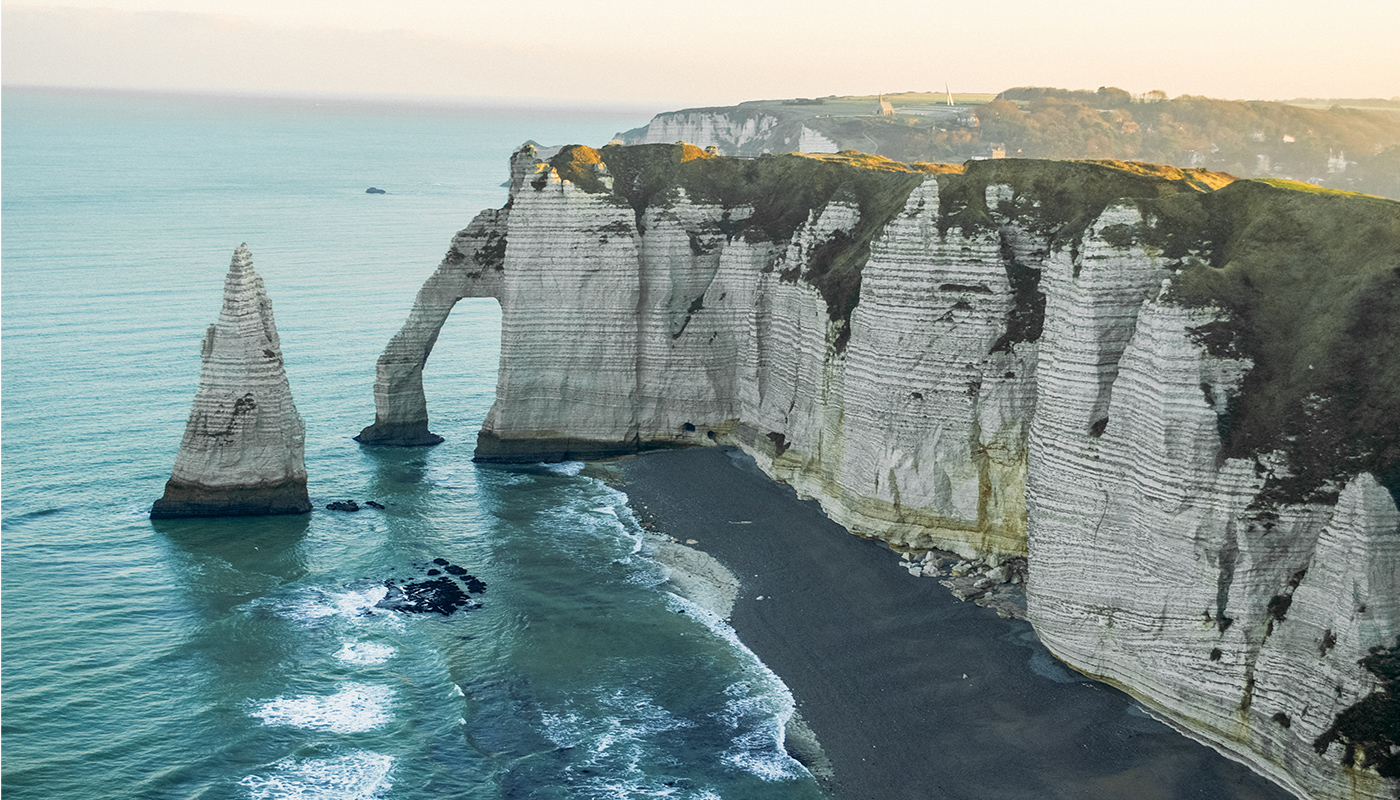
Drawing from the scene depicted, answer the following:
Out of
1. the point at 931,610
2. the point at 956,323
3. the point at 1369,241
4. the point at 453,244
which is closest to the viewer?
the point at 1369,241

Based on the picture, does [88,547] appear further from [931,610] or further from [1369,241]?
[1369,241]

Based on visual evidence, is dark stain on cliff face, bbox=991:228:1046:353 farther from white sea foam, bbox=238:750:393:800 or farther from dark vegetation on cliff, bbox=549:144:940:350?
white sea foam, bbox=238:750:393:800

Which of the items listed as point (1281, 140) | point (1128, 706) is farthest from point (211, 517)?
point (1281, 140)

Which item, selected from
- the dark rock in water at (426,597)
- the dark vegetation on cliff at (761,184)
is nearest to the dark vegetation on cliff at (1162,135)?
the dark vegetation on cliff at (761,184)

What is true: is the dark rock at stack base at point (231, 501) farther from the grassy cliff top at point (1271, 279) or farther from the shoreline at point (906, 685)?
the grassy cliff top at point (1271, 279)

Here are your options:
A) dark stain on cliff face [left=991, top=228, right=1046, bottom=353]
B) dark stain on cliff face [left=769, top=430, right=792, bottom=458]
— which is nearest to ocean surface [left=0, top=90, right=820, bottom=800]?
dark stain on cliff face [left=769, top=430, right=792, bottom=458]

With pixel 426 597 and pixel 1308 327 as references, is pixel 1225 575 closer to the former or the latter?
pixel 1308 327
